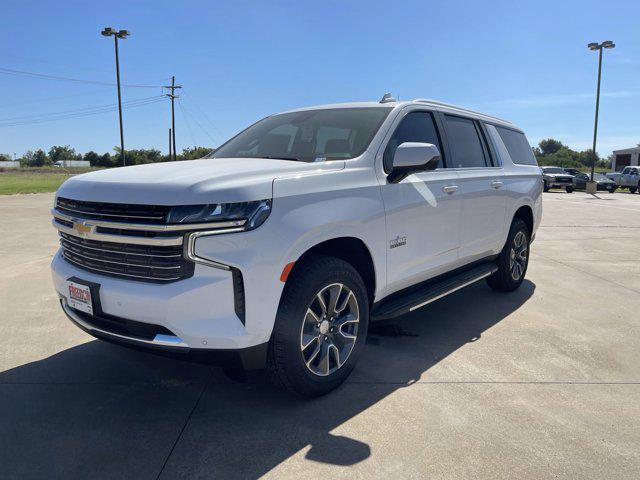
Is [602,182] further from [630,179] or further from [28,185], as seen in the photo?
[28,185]

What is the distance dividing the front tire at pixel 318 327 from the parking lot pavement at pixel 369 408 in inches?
6.7

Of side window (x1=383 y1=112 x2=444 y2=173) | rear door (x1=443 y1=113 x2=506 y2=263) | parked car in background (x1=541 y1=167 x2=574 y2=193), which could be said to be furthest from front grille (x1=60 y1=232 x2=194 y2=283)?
parked car in background (x1=541 y1=167 x2=574 y2=193)

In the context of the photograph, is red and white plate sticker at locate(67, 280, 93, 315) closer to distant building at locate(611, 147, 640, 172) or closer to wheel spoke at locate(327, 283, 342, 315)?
wheel spoke at locate(327, 283, 342, 315)

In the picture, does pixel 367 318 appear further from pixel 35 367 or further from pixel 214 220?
pixel 35 367

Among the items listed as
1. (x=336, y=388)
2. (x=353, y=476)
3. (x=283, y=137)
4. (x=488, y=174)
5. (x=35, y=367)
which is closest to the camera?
(x=353, y=476)

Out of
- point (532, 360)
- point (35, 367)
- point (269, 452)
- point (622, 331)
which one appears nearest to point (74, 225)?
point (35, 367)

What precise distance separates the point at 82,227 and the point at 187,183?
2.45ft

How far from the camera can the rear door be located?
436cm

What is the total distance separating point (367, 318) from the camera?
10.9 ft

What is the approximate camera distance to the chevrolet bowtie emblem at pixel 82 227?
2742 millimetres

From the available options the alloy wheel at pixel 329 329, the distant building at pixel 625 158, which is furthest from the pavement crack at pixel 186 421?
the distant building at pixel 625 158

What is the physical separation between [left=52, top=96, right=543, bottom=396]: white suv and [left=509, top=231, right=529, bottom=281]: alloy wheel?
4.99 feet

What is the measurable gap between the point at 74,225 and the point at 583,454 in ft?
9.92

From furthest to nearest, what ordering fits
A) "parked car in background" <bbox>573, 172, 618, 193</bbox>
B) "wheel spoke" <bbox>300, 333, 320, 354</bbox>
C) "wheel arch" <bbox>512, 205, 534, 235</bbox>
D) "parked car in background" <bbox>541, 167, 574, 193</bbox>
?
"parked car in background" <bbox>573, 172, 618, 193</bbox>
"parked car in background" <bbox>541, 167, 574, 193</bbox>
"wheel arch" <bbox>512, 205, 534, 235</bbox>
"wheel spoke" <bbox>300, 333, 320, 354</bbox>
